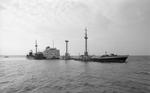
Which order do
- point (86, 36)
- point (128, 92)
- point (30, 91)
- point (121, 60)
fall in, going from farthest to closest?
point (86, 36), point (121, 60), point (30, 91), point (128, 92)

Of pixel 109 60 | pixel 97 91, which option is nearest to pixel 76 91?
pixel 97 91

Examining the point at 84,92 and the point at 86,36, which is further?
the point at 86,36

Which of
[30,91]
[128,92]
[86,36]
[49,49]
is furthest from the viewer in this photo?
[49,49]

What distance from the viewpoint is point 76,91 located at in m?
15.6

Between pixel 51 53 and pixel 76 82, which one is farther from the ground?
pixel 51 53

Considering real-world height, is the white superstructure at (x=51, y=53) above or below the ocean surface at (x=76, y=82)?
above

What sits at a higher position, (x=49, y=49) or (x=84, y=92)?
(x=49, y=49)

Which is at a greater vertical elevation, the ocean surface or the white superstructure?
the white superstructure

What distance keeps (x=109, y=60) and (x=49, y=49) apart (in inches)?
3218

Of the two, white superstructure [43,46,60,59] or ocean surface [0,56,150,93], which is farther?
white superstructure [43,46,60,59]

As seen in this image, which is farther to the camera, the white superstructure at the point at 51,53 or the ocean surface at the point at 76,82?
the white superstructure at the point at 51,53

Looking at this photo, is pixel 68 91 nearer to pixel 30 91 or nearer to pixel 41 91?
pixel 41 91

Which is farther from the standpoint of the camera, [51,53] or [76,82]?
[51,53]

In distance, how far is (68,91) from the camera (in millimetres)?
15609
